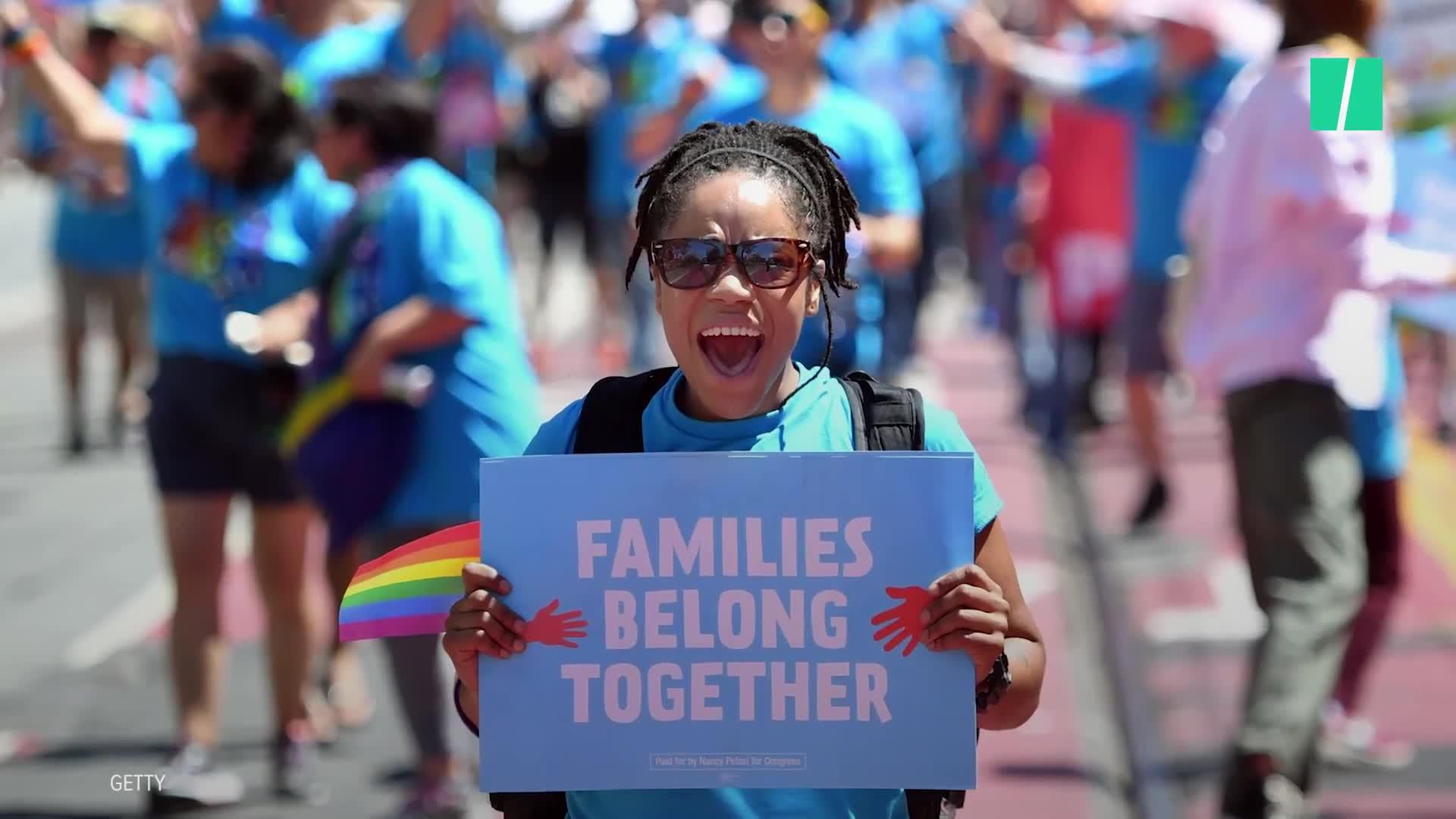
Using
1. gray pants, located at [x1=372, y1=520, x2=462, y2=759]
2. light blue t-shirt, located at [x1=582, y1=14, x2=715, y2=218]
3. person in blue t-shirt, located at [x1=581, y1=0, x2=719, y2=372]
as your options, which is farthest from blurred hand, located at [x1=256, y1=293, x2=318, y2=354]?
light blue t-shirt, located at [x1=582, y1=14, x2=715, y2=218]

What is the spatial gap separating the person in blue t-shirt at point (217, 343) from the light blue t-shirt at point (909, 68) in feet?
15.6

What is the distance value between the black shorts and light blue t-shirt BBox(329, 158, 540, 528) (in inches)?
21.6

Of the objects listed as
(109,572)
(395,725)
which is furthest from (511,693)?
(109,572)

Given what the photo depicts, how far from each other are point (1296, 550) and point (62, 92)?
318cm

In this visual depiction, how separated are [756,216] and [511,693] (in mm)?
647

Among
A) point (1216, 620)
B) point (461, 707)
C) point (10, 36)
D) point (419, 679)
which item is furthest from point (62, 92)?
point (1216, 620)

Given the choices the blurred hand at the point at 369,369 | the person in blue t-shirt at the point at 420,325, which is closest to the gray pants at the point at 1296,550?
the person in blue t-shirt at the point at 420,325

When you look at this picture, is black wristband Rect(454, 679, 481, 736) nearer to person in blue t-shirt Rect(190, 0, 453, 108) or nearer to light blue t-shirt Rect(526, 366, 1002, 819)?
light blue t-shirt Rect(526, 366, 1002, 819)

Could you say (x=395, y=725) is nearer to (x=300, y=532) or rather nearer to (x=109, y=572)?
(x=300, y=532)

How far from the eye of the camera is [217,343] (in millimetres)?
5852

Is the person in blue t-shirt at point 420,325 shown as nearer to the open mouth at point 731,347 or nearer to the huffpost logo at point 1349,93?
the huffpost logo at point 1349,93

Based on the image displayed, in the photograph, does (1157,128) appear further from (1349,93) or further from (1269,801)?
(1349,93)

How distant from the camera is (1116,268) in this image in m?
10.5

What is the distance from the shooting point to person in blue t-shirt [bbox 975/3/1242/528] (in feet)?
26.1
